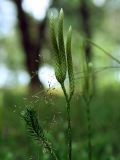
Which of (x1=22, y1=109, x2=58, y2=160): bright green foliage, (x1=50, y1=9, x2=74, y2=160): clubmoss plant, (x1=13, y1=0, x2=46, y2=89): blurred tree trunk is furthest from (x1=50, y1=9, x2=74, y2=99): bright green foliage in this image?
(x1=13, y1=0, x2=46, y2=89): blurred tree trunk

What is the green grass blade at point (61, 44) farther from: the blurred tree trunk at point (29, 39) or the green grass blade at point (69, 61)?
the blurred tree trunk at point (29, 39)

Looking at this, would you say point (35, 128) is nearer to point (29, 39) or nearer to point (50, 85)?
point (50, 85)

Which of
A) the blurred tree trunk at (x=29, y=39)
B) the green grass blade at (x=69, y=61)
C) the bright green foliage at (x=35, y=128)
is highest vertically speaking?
the blurred tree trunk at (x=29, y=39)

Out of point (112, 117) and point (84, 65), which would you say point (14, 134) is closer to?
point (112, 117)

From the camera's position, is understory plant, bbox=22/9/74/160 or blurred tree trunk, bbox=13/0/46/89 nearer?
understory plant, bbox=22/9/74/160

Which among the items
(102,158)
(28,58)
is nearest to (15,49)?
(28,58)

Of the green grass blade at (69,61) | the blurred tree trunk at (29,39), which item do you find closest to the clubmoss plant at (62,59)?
the green grass blade at (69,61)

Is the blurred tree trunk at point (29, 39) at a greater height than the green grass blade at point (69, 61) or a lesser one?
greater

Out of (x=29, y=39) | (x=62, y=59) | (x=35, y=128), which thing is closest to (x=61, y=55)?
(x=62, y=59)

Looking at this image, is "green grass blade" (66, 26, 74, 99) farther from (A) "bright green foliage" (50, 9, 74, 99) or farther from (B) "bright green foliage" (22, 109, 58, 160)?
(B) "bright green foliage" (22, 109, 58, 160)
